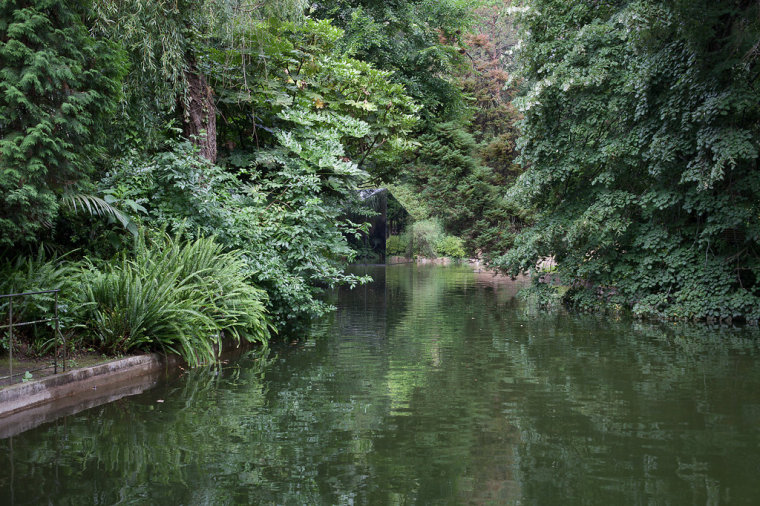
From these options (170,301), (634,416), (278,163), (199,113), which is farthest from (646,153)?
(170,301)

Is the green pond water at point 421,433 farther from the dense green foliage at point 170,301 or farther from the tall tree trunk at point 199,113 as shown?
the tall tree trunk at point 199,113

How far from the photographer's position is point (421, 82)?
23.8 meters

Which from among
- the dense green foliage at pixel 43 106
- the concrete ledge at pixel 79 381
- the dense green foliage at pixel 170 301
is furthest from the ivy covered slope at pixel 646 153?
the dense green foliage at pixel 43 106

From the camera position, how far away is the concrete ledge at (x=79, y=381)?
5.68 metres

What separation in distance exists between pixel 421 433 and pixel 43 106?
499 cm

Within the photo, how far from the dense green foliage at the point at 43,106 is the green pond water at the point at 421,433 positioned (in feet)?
7.18

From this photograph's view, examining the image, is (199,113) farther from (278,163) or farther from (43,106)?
(43,106)

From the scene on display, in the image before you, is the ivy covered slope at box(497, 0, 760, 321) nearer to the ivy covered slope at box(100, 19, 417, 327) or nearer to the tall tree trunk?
the ivy covered slope at box(100, 19, 417, 327)

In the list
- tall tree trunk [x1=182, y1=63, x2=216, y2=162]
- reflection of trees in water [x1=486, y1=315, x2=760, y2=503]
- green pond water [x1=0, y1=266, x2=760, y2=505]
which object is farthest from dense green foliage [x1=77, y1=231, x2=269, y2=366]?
reflection of trees in water [x1=486, y1=315, x2=760, y2=503]

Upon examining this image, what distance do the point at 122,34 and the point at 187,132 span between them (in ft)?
9.76

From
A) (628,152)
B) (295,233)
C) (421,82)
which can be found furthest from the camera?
(421,82)

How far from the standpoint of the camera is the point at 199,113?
450 inches

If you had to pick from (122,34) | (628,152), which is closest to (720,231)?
(628,152)

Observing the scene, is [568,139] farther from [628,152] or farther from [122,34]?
[122,34]
